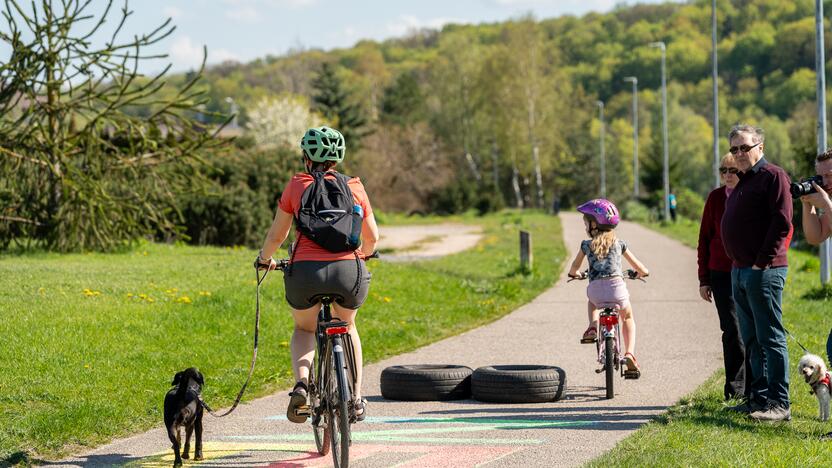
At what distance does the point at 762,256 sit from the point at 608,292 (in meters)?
2.09

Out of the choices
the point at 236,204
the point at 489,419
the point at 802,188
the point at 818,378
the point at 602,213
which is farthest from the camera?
the point at 236,204

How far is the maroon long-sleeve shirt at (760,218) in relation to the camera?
307 inches

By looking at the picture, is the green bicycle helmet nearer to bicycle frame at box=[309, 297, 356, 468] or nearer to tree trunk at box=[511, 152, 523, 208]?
bicycle frame at box=[309, 297, 356, 468]

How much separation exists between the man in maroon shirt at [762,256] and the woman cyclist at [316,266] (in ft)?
8.45

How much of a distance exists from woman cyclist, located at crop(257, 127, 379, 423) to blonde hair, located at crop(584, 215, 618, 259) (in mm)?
3177

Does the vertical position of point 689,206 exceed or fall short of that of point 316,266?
it falls short

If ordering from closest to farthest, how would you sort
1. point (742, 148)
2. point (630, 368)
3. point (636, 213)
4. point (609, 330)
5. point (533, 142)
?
point (742, 148)
point (609, 330)
point (630, 368)
point (636, 213)
point (533, 142)

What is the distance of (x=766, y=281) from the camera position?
26.0 feet

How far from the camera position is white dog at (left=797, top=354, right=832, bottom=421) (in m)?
7.81

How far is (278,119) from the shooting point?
86.1 meters

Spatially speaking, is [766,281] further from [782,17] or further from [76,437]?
[782,17]

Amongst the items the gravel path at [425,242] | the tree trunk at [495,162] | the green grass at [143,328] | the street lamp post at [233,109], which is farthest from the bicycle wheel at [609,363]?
the tree trunk at [495,162]

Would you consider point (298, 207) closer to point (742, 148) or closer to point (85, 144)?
point (742, 148)

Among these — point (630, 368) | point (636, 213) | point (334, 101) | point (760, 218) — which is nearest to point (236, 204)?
point (630, 368)
